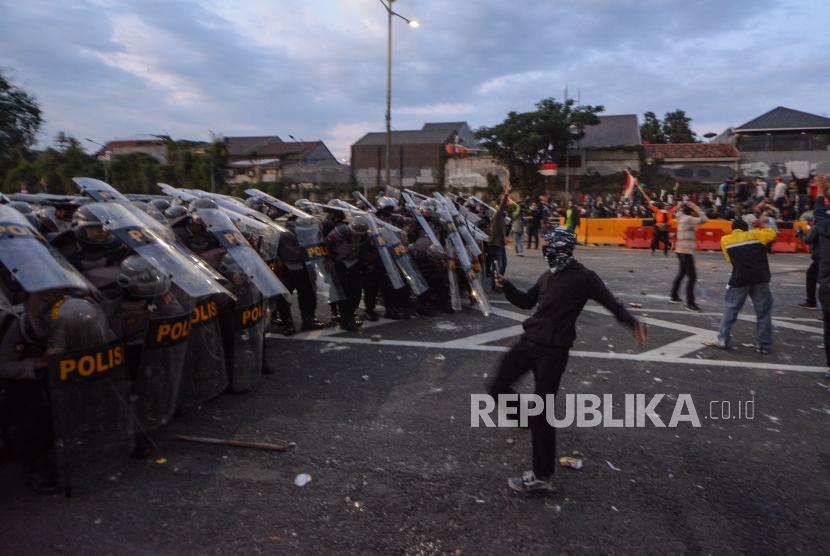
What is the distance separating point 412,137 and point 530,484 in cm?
4717

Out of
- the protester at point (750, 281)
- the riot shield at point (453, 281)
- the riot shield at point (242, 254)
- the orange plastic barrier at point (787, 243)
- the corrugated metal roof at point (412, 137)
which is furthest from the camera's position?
the corrugated metal roof at point (412, 137)

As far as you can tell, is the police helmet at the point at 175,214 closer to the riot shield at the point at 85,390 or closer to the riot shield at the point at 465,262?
the riot shield at the point at 85,390

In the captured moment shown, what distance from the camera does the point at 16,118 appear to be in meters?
19.2

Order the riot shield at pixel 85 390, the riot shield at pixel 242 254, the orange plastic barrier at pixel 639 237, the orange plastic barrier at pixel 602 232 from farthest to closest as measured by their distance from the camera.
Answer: the orange plastic barrier at pixel 602 232
the orange plastic barrier at pixel 639 237
the riot shield at pixel 242 254
the riot shield at pixel 85 390

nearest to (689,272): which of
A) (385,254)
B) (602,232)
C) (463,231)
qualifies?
(463,231)

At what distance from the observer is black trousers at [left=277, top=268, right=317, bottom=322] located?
734 cm

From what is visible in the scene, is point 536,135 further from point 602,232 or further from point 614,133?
point 602,232

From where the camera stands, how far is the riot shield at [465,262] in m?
9.08

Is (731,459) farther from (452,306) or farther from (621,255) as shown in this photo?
(621,255)

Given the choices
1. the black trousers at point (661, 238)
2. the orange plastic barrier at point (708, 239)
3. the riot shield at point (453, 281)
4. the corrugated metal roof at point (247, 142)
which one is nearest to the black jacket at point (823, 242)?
the riot shield at point (453, 281)

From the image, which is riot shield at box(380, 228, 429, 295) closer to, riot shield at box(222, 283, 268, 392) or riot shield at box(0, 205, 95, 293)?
riot shield at box(222, 283, 268, 392)

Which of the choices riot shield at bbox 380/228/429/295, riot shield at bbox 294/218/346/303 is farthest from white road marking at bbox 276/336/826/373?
riot shield at bbox 380/228/429/295

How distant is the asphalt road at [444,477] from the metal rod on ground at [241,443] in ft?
0.24

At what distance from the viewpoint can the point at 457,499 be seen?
347 centimetres
